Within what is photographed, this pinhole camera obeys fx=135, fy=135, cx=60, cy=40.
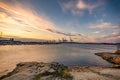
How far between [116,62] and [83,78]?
3257 cm

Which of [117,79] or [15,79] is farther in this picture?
[117,79]

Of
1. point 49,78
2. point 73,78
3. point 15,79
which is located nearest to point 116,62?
point 73,78

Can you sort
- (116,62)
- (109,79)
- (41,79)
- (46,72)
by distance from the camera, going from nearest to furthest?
(41,79)
(109,79)
(46,72)
(116,62)

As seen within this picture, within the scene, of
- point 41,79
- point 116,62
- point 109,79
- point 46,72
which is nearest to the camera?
point 41,79

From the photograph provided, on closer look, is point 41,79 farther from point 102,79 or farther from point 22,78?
point 102,79

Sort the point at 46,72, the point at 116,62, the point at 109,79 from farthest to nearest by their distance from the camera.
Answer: the point at 116,62 → the point at 46,72 → the point at 109,79

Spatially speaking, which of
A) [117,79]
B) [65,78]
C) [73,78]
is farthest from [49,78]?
[117,79]

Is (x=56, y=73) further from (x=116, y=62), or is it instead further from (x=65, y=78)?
(x=116, y=62)

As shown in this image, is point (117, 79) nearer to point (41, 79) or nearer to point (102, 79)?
point (102, 79)

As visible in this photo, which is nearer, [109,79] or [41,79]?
[41,79]

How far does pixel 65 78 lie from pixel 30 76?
5141 millimetres

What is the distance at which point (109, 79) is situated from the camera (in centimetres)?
1977

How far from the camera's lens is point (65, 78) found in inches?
754

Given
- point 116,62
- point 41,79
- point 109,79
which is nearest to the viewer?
point 41,79
